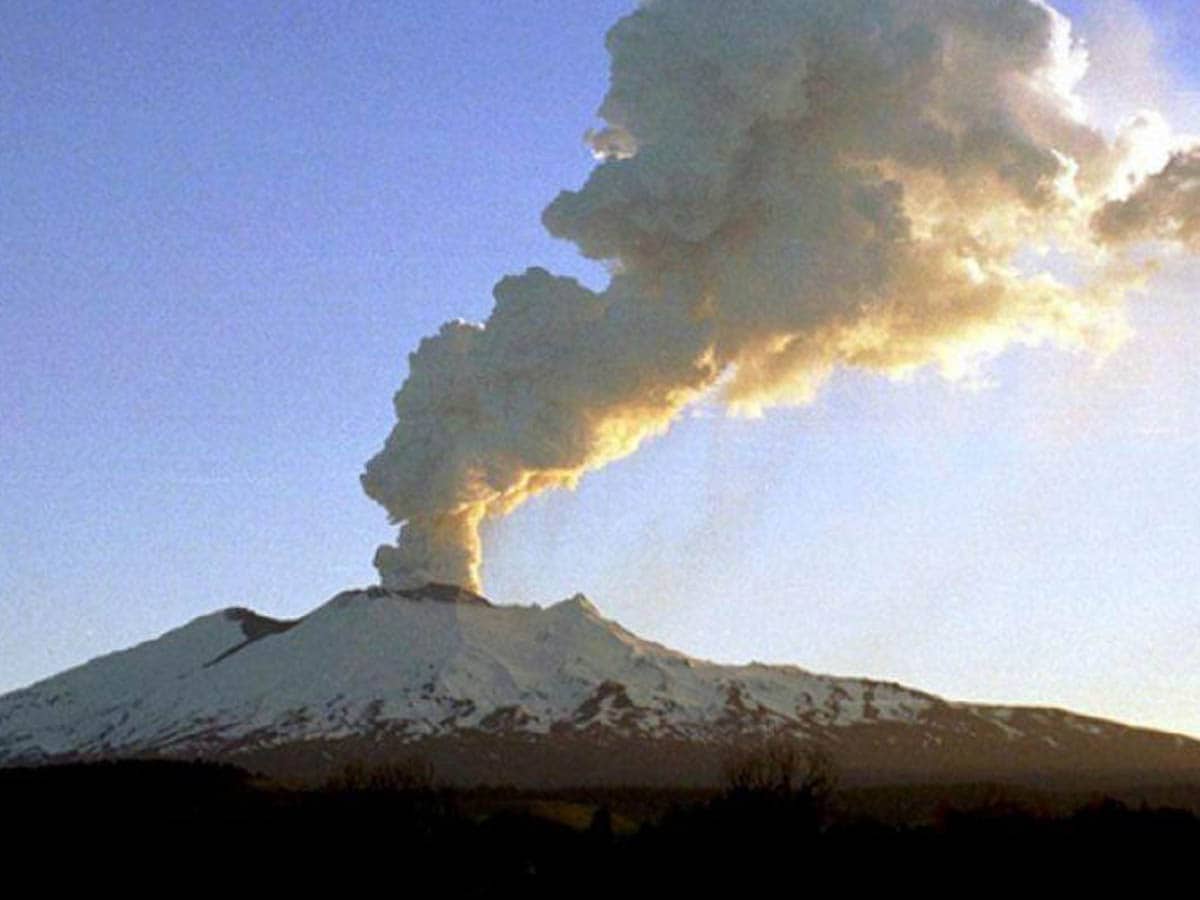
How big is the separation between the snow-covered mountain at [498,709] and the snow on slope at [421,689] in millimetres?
253

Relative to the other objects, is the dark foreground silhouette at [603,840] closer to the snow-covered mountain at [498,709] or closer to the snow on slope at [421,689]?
the snow-covered mountain at [498,709]

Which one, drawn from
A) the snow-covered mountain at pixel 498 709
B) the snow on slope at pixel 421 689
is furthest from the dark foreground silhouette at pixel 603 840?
the snow on slope at pixel 421 689

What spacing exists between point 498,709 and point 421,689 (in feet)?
23.8

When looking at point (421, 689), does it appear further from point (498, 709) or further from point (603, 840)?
point (603, 840)

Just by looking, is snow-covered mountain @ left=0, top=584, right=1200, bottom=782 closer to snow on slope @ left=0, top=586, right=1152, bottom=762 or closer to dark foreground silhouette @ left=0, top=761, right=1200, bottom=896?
snow on slope @ left=0, top=586, right=1152, bottom=762

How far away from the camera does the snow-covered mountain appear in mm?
129250

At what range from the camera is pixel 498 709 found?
5561 inches

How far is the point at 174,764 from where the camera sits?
267 feet

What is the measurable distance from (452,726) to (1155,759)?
2223 inches

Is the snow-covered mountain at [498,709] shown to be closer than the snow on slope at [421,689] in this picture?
Yes

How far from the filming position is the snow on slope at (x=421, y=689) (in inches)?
5404

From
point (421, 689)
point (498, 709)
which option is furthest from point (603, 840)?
point (421, 689)

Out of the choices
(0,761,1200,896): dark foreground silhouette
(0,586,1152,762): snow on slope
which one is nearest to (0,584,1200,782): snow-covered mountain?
(0,586,1152,762): snow on slope

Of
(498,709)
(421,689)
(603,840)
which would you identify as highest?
(421,689)
